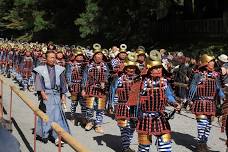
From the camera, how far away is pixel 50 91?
1073cm

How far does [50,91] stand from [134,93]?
8.87 ft

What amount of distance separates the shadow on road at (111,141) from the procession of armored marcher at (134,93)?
436 millimetres

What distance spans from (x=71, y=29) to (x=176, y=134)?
3601 cm

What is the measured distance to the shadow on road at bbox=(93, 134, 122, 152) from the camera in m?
10.7

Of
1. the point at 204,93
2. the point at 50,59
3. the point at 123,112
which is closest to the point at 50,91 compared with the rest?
the point at 50,59

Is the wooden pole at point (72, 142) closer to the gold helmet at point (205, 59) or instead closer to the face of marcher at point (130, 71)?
the face of marcher at point (130, 71)

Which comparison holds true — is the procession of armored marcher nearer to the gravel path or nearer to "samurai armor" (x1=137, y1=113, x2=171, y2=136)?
"samurai armor" (x1=137, y1=113, x2=171, y2=136)

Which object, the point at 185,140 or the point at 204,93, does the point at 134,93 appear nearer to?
the point at 204,93

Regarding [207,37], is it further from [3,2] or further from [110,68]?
[3,2]

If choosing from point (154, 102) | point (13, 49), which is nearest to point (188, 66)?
point (154, 102)

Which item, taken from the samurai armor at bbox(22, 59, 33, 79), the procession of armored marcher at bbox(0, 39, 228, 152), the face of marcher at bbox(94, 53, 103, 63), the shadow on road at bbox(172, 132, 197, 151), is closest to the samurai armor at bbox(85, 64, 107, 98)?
the procession of armored marcher at bbox(0, 39, 228, 152)

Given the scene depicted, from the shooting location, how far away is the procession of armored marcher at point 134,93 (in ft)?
27.3

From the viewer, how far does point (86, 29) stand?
3544cm

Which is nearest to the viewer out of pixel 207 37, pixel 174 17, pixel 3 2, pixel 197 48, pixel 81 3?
pixel 197 48
